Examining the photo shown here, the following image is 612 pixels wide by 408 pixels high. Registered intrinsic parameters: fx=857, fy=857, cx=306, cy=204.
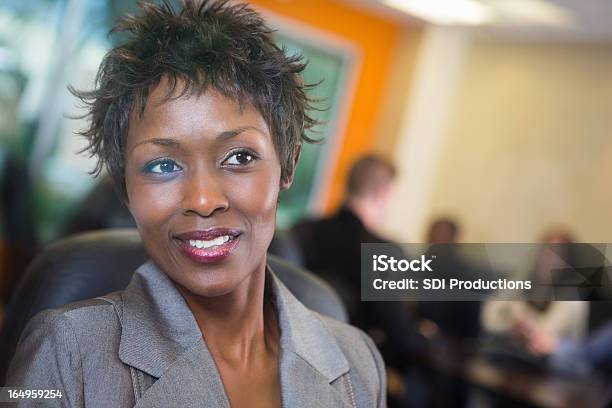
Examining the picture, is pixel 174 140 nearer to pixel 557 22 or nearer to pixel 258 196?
pixel 258 196

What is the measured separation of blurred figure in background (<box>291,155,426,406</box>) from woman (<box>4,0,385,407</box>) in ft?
3.32

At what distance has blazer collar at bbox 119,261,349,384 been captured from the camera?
0.83 metres

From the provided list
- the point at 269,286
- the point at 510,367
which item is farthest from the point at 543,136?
the point at 269,286

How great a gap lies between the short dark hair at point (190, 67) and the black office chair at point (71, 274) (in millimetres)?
209

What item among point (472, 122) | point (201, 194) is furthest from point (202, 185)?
point (472, 122)

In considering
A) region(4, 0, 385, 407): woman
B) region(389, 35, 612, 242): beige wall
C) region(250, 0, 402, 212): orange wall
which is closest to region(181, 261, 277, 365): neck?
region(4, 0, 385, 407): woman

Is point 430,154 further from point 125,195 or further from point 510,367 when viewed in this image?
point 125,195

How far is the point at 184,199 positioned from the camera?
799 mm

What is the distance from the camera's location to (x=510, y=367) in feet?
9.04

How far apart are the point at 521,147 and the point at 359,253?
3434 mm

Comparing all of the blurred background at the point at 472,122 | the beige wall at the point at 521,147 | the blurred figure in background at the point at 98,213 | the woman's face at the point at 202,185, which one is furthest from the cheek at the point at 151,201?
the beige wall at the point at 521,147

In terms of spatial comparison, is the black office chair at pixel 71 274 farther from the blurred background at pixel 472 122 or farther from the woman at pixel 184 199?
the blurred background at pixel 472 122

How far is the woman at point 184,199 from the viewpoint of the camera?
79cm

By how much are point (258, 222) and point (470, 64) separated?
4308 millimetres
